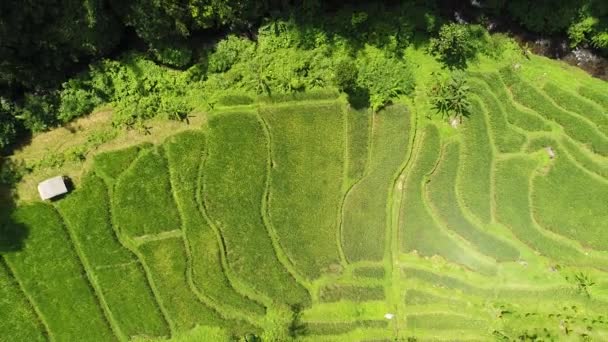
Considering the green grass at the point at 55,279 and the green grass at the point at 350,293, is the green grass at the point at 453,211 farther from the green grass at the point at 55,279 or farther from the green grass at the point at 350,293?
the green grass at the point at 55,279

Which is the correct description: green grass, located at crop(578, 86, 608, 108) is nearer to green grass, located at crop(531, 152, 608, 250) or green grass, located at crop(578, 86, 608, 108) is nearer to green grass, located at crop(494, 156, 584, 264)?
green grass, located at crop(531, 152, 608, 250)

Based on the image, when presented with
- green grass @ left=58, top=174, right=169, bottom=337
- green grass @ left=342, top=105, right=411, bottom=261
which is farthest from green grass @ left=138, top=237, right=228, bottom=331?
green grass @ left=342, top=105, right=411, bottom=261

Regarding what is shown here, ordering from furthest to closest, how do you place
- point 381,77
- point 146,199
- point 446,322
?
point 381,77, point 446,322, point 146,199

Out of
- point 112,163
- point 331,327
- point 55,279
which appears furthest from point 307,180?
point 55,279

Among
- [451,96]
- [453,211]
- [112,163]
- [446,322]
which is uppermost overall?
[112,163]

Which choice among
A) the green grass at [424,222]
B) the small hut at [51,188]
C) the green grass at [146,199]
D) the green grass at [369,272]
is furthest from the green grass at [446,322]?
the small hut at [51,188]

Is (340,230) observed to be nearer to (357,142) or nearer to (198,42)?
(357,142)
